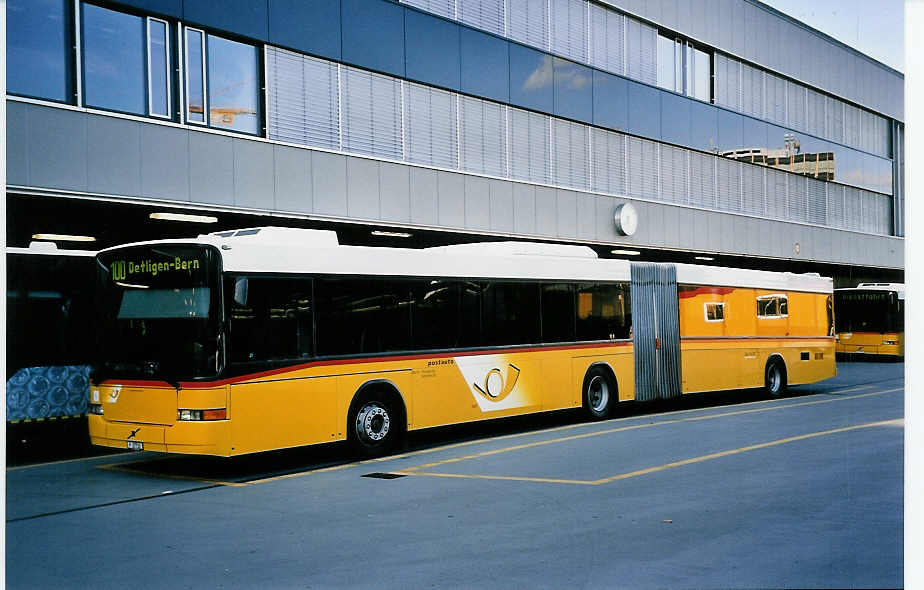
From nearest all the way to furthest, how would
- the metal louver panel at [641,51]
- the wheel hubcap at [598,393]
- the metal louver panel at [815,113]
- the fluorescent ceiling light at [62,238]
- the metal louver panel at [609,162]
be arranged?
1. the wheel hubcap at [598,393]
2. the fluorescent ceiling light at [62,238]
3. the metal louver panel at [609,162]
4. the metal louver panel at [641,51]
5. the metal louver panel at [815,113]

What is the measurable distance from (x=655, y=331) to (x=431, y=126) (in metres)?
7.12

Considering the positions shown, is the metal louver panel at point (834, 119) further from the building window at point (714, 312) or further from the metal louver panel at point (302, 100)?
the metal louver panel at point (302, 100)

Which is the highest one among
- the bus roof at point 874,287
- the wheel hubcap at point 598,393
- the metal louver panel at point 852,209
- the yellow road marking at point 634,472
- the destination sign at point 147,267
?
the metal louver panel at point 852,209

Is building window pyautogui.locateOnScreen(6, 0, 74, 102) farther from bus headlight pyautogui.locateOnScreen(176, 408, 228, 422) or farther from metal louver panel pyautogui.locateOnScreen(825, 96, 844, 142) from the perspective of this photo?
metal louver panel pyautogui.locateOnScreen(825, 96, 844, 142)

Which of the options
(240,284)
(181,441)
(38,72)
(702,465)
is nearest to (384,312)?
(240,284)

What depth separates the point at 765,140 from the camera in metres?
34.4

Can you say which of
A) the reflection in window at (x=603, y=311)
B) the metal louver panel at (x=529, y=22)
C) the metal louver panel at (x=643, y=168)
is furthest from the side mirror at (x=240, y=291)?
the metal louver panel at (x=643, y=168)

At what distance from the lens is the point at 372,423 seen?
43.7 ft

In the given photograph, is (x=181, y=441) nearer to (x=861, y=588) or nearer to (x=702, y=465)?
(x=702, y=465)

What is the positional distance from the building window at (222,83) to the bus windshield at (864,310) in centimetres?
2382

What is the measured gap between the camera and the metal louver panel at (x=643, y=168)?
28.3 metres

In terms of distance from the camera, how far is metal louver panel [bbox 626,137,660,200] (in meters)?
28.3

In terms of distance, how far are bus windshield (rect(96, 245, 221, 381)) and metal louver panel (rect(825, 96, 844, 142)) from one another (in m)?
30.6

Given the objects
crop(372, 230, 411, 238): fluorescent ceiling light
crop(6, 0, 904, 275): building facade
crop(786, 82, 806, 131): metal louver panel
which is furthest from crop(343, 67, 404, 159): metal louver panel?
crop(786, 82, 806, 131): metal louver panel
